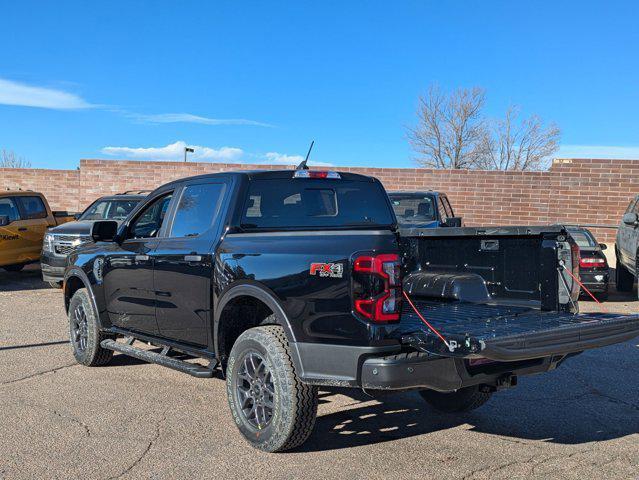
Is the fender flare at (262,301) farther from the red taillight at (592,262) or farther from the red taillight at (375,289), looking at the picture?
the red taillight at (592,262)

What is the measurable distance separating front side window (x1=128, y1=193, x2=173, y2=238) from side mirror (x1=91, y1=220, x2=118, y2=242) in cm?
17

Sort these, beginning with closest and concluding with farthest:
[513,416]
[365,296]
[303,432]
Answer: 1. [365,296]
2. [303,432]
3. [513,416]

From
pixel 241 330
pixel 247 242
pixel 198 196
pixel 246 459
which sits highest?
pixel 198 196

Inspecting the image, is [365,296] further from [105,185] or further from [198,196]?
[105,185]

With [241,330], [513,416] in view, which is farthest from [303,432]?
[513,416]

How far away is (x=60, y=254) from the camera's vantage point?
40.6ft

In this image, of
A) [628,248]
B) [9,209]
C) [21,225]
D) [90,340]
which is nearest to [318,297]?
[90,340]

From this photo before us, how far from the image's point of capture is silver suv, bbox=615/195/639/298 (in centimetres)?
1161

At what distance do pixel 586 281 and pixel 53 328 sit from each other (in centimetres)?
881

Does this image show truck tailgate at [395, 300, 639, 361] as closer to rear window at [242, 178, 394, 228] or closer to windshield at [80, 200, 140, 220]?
rear window at [242, 178, 394, 228]

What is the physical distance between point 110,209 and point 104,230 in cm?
805

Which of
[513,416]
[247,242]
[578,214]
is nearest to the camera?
[247,242]

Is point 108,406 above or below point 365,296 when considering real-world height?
below

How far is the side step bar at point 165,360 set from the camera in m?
5.25
